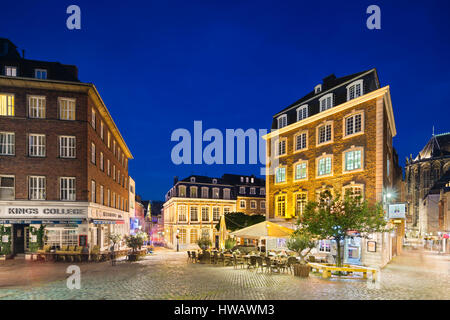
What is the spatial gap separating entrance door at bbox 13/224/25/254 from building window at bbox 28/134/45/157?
19.1 feet

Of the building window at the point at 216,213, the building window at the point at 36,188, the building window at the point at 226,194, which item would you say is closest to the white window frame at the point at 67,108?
the building window at the point at 36,188

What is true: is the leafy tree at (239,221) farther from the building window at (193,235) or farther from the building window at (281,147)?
the building window at (193,235)

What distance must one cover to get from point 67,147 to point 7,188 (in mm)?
4948

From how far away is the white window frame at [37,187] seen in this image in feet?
72.5

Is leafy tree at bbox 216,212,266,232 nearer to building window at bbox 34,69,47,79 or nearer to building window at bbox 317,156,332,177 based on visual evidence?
building window at bbox 317,156,332,177

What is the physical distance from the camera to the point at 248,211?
53469mm

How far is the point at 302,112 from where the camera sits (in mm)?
27828

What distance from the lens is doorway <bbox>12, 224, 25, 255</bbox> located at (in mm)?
22969

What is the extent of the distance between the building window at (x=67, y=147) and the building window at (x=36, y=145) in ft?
4.02

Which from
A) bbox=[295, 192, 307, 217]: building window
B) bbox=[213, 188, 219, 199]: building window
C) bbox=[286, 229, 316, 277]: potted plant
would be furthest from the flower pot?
bbox=[213, 188, 219, 199]: building window

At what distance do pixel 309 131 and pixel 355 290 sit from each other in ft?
54.4
